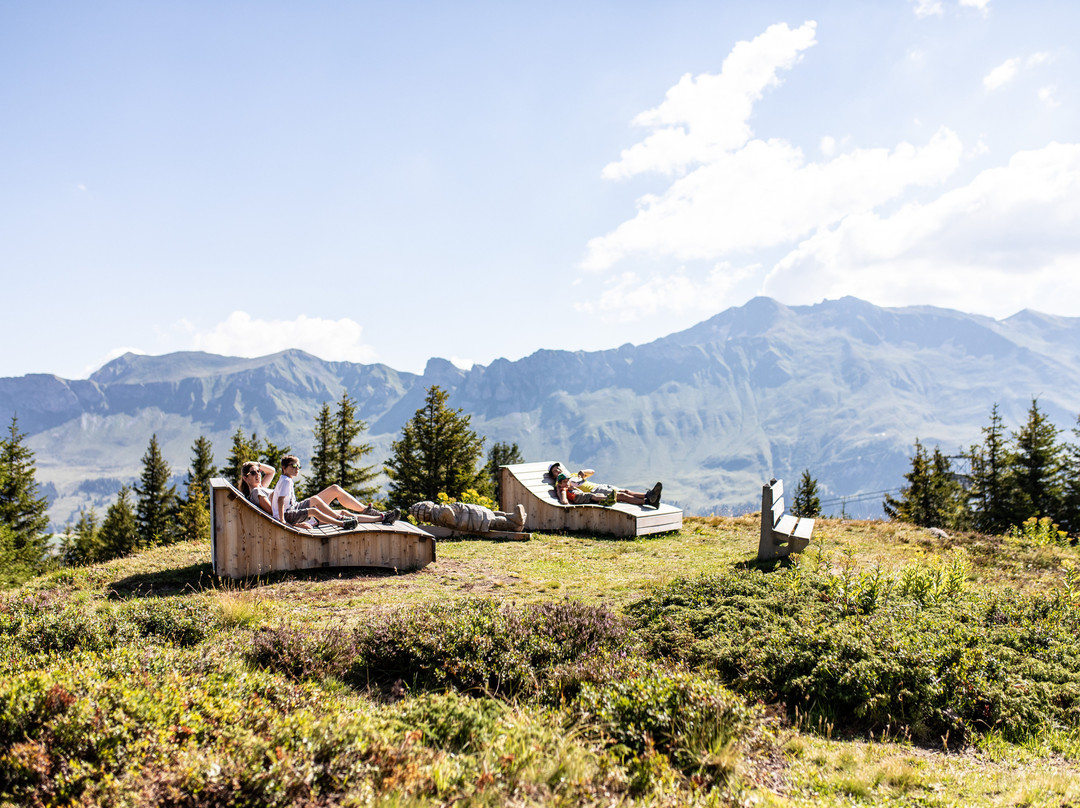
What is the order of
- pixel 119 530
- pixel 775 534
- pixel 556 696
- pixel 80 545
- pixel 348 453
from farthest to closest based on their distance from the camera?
pixel 80 545, pixel 119 530, pixel 348 453, pixel 775 534, pixel 556 696

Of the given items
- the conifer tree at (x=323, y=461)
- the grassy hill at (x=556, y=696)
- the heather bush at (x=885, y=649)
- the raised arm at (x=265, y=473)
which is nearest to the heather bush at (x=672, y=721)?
the grassy hill at (x=556, y=696)

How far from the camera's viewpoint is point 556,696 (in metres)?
4.29

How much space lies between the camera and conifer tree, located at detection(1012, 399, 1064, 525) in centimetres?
Result: 3075

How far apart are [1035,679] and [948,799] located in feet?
7.70

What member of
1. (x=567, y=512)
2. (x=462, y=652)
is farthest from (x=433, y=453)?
(x=462, y=652)

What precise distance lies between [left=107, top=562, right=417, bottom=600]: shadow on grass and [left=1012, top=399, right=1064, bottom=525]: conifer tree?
3501cm

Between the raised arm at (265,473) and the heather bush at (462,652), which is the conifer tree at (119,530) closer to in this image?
the raised arm at (265,473)

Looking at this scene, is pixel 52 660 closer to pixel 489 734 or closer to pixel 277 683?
pixel 277 683

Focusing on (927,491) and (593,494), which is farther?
(927,491)

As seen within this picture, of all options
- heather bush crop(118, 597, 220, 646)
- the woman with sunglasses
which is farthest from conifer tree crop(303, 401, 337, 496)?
heather bush crop(118, 597, 220, 646)

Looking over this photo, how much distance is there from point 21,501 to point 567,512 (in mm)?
33914

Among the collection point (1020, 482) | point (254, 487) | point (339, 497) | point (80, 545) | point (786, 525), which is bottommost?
point (80, 545)

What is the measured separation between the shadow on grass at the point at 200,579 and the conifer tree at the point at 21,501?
29.2 meters

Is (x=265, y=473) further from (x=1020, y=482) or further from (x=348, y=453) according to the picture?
(x=1020, y=482)
